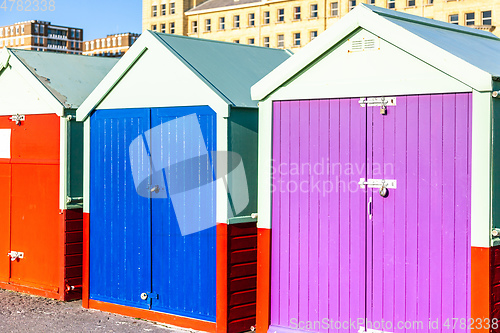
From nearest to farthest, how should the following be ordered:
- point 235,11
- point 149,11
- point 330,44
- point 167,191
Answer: point 330,44 → point 167,191 → point 235,11 → point 149,11

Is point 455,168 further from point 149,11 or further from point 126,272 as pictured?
point 149,11

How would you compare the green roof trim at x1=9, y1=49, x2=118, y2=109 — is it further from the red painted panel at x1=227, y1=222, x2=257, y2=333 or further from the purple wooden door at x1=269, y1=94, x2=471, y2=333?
the purple wooden door at x1=269, y1=94, x2=471, y2=333

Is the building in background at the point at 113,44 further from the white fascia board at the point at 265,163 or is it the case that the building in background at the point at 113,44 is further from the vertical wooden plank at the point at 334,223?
the vertical wooden plank at the point at 334,223

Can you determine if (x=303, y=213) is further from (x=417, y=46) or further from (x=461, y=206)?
(x=417, y=46)

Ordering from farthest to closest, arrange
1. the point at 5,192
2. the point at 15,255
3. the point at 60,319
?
the point at 5,192, the point at 15,255, the point at 60,319

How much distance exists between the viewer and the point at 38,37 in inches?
6368

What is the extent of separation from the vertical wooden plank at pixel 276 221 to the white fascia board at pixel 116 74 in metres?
1.95

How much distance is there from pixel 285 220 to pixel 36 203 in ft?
14.1

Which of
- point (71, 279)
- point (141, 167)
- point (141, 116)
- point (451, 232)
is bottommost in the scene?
point (71, 279)

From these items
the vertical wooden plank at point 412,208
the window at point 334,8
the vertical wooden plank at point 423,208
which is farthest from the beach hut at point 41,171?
the window at point 334,8

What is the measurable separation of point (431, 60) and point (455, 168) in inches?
35.5

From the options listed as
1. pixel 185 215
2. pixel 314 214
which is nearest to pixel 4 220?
pixel 185 215

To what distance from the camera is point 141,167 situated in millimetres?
8477

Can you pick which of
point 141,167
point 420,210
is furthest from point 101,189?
point 420,210
